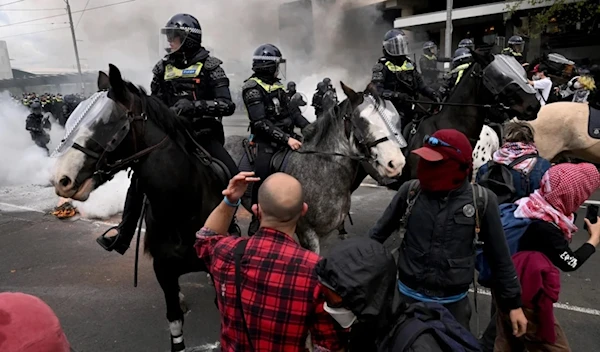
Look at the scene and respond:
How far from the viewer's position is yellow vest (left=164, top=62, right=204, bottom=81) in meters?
3.89

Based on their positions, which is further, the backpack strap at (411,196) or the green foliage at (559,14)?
the green foliage at (559,14)

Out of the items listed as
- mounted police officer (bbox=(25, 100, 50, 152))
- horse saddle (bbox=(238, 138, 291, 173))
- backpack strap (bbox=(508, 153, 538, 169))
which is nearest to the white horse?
backpack strap (bbox=(508, 153, 538, 169))

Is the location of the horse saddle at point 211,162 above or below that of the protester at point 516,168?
above

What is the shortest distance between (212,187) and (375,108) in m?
1.68

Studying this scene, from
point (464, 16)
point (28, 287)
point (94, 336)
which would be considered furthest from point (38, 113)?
point (464, 16)

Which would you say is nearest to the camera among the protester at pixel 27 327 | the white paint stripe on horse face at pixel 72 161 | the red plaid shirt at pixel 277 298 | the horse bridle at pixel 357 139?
the protester at pixel 27 327

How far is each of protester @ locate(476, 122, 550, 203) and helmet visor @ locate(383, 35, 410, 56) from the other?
2.77m

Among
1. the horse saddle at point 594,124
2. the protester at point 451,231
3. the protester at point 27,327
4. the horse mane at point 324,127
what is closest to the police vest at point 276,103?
the horse mane at point 324,127

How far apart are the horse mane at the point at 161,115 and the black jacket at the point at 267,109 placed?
1.12 metres

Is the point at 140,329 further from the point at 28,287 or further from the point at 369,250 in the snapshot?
the point at 369,250

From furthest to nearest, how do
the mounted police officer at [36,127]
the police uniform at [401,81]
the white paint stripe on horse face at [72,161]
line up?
the mounted police officer at [36,127] < the police uniform at [401,81] < the white paint stripe on horse face at [72,161]

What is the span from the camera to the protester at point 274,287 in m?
1.74

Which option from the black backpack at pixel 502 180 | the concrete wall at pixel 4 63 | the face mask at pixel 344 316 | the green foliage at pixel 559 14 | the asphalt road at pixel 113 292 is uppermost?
the concrete wall at pixel 4 63

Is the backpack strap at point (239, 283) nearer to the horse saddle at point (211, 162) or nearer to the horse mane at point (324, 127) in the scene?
the horse saddle at point (211, 162)
